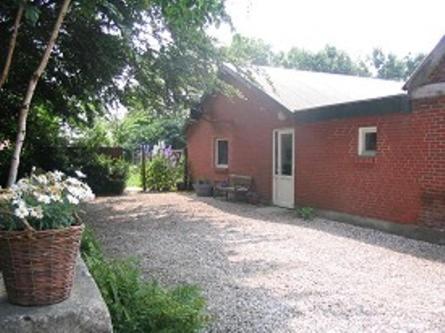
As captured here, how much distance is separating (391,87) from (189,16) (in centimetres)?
1408

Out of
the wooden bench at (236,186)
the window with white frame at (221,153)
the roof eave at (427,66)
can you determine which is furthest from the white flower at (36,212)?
the window with white frame at (221,153)

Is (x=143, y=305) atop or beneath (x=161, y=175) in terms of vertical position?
beneath

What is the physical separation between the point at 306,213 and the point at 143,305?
7682 millimetres

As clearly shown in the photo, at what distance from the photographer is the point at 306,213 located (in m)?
11.1

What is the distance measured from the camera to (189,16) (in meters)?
4.66

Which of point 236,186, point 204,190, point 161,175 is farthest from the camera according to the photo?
point 161,175

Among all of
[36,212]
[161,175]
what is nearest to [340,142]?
[36,212]

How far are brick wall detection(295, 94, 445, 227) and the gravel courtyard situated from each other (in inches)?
22.9

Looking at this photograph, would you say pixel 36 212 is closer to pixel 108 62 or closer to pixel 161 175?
pixel 108 62

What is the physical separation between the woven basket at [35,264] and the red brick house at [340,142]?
7.11 meters

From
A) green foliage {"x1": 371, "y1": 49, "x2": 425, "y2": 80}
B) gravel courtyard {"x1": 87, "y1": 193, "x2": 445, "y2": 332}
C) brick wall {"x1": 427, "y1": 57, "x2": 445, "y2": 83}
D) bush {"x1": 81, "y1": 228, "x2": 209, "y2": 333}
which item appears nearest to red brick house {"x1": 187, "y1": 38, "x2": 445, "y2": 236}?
brick wall {"x1": 427, "y1": 57, "x2": 445, "y2": 83}

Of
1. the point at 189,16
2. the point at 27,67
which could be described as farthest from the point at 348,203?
the point at 27,67

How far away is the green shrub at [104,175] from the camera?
16891 mm

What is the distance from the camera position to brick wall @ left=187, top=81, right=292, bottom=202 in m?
13.7
